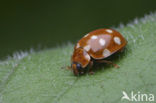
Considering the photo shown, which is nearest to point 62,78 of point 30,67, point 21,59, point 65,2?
point 30,67

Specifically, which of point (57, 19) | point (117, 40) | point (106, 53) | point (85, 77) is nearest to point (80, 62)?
point (85, 77)

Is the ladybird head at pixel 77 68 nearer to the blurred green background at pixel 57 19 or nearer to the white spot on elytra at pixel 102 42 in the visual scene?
the white spot on elytra at pixel 102 42

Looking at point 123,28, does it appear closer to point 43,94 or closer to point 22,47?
point 43,94

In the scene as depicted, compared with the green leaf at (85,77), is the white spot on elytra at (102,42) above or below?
above

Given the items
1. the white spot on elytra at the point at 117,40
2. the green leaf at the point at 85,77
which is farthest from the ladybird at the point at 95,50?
the green leaf at the point at 85,77

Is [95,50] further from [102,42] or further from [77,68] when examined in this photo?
[77,68]

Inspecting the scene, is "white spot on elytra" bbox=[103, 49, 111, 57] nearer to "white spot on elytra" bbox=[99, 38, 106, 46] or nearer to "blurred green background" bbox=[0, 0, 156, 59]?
"white spot on elytra" bbox=[99, 38, 106, 46]

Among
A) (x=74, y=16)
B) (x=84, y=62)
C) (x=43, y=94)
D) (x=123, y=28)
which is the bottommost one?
(x=43, y=94)
